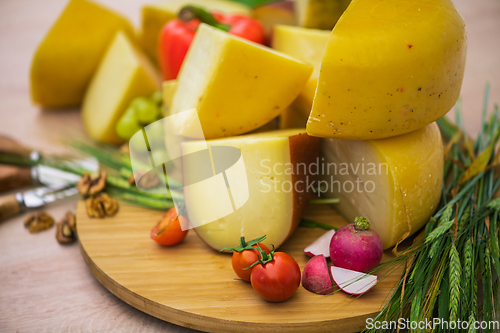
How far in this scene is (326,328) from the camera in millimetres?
969

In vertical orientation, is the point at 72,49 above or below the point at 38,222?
above

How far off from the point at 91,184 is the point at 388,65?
3.57ft

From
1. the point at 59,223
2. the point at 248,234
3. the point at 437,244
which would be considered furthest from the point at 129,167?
the point at 437,244

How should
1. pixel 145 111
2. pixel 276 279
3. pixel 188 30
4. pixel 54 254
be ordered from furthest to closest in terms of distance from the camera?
pixel 188 30 → pixel 145 111 → pixel 54 254 → pixel 276 279

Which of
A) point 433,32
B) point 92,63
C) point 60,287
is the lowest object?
point 60,287

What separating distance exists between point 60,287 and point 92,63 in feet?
4.24

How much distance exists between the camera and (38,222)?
1.44 metres

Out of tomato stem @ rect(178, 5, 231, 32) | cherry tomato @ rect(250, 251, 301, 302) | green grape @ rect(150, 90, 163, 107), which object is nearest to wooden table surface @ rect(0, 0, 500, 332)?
cherry tomato @ rect(250, 251, 301, 302)

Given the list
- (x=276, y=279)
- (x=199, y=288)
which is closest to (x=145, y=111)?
(x=199, y=288)

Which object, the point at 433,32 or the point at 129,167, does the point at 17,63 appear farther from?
the point at 433,32

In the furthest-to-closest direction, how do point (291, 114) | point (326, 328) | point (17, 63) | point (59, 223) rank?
point (17, 63) < point (291, 114) < point (59, 223) < point (326, 328)

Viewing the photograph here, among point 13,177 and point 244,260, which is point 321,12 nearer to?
point 244,260

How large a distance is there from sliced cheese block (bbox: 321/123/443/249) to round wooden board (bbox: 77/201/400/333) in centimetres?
12

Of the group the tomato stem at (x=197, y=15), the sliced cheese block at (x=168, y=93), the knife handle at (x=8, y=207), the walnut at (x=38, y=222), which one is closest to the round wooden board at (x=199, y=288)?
the walnut at (x=38, y=222)
